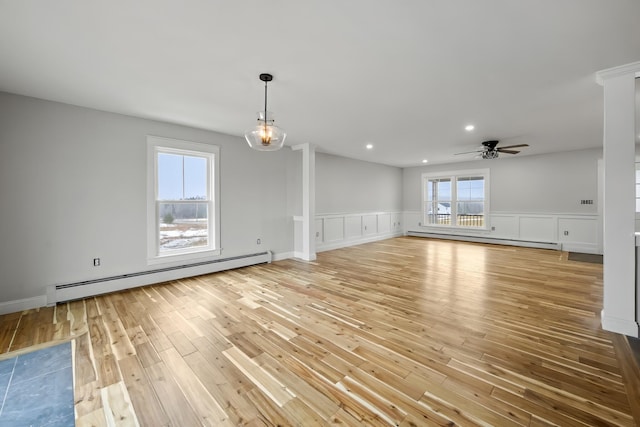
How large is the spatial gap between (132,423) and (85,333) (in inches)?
65.1

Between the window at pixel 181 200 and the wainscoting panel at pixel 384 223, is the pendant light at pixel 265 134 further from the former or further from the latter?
the wainscoting panel at pixel 384 223

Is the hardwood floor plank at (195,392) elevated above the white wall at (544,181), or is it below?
below

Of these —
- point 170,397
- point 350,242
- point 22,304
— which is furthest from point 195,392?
point 350,242

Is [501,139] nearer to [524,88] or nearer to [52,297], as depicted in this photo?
[524,88]

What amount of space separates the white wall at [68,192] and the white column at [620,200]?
17.9 feet

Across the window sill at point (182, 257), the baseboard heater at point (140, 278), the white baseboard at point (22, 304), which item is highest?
the window sill at point (182, 257)

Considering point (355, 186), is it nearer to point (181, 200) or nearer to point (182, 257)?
point (181, 200)

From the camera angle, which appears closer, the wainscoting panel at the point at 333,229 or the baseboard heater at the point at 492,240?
the baseboard heater at the point at 492,240

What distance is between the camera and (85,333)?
2664 mm

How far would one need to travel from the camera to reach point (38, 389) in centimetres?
187

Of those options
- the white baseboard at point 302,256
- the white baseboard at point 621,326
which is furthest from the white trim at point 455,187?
the white baseboard at point 621,326

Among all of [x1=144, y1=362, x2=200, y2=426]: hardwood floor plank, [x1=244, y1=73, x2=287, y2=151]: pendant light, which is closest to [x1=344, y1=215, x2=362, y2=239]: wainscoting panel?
[x1=244, y1=73, x2=287, y2=151]: pendant light

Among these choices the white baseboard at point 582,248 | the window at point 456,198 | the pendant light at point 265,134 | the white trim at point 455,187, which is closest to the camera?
the pendant light at point 265,134

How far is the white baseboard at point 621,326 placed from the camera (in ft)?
8.34
